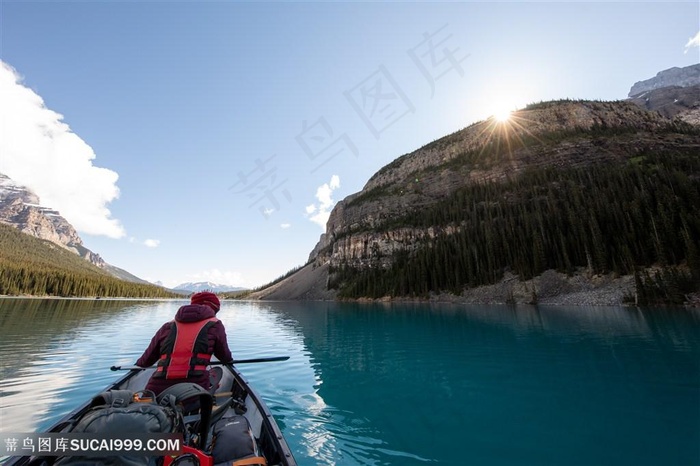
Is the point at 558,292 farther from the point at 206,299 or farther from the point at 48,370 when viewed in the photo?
the point at 48,370

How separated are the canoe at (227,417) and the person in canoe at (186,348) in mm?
714

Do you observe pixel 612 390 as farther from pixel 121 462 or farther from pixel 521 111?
pixel 521 111

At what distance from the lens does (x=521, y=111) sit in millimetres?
136125

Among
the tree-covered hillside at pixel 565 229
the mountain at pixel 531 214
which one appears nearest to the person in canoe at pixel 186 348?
the mountain at pixel 531 214

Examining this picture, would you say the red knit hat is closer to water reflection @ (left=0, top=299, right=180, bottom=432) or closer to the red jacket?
the red jacket

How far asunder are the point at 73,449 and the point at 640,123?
500 feet

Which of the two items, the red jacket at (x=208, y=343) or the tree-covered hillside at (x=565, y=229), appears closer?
the red jacket at (x=208, y=343)

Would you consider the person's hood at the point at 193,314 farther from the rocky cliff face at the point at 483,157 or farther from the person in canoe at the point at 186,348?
the rocky cliff face at the point at 483,157

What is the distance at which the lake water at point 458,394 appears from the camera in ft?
21.4

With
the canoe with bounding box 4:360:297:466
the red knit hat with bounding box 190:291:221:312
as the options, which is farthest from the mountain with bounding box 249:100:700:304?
the red knit hat with bounding box 190:291:221:312

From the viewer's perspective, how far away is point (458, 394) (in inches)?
402

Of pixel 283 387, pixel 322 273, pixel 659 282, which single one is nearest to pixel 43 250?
pixel 322 273

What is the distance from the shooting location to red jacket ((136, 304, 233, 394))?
519cm

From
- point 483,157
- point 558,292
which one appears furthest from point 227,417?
point 483,157
